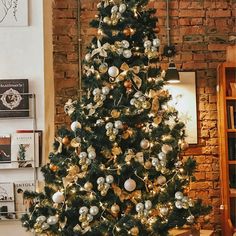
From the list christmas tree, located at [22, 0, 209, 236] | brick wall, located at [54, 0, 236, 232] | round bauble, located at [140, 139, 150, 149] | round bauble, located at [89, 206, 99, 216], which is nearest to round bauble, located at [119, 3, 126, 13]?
christmas tree, located at [22, 0, 209, 236]

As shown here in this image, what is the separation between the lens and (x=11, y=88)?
9.39 feet

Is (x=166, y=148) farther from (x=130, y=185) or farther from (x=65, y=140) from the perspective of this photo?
(x=65, y=140)

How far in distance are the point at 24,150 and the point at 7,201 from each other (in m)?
0.34

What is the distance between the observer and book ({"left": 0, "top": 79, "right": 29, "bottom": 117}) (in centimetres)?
285

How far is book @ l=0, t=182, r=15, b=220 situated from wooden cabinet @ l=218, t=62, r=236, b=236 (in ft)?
5.94

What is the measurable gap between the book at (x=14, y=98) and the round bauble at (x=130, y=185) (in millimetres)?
992

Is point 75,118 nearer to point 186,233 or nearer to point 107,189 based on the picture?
point 107,189

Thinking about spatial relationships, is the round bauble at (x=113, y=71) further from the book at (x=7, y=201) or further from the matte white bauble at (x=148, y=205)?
the book at (x=7, y=201)

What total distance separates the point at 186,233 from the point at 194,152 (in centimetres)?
99

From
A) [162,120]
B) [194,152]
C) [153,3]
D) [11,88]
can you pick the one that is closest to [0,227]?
[11,88]

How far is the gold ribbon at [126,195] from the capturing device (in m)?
2.23

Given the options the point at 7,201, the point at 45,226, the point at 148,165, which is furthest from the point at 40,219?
the point at 7,201

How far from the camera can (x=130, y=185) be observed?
219 centimetres

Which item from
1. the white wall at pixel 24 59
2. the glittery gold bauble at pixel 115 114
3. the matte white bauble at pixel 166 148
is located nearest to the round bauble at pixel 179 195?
the matte white bauble at pixel 166 148
